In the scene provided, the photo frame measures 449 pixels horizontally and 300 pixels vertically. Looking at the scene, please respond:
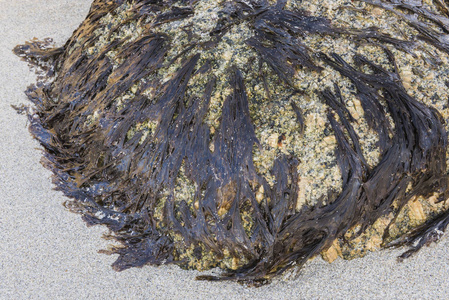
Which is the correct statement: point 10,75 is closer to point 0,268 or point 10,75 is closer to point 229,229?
point 0,268

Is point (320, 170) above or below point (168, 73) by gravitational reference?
below

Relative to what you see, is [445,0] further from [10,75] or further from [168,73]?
[10,75]

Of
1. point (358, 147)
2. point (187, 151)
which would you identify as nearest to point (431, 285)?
point (358, 147)

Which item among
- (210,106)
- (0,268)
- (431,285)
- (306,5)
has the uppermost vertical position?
(306,5)

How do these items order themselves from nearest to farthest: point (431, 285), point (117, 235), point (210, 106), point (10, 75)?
point (431, 285) → point (210, 106) → point (117, 235) → point (10, 75)

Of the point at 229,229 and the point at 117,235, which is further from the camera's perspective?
the point at 117,235

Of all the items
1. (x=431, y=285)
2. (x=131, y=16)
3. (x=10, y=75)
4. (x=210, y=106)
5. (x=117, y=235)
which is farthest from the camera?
(x=10, y=75)
